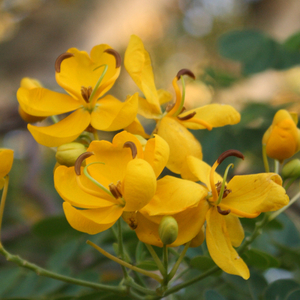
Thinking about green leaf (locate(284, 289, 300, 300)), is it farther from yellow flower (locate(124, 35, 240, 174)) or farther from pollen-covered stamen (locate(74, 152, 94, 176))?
pollen-covered stamen (locate(74, 152, 94, 176))

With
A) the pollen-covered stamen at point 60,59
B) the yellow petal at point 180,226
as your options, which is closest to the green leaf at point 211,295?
the yellow petal at point 180,226

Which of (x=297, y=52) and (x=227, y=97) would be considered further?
(x=227, y=97)

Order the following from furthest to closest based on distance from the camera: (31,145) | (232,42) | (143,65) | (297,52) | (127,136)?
(31,145) → (232,42) → (297,52) → (143,65) → (127,136)

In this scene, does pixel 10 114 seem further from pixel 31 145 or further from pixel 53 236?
pixel 53 236

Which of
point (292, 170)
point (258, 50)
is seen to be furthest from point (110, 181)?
point (258, 50)

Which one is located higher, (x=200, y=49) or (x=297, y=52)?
(x=297, y=52)

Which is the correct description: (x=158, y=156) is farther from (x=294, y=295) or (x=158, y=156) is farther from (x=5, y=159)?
(x=294, y=295)

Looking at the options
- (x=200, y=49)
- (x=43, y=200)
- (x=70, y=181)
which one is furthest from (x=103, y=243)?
(x=200, y=49)
